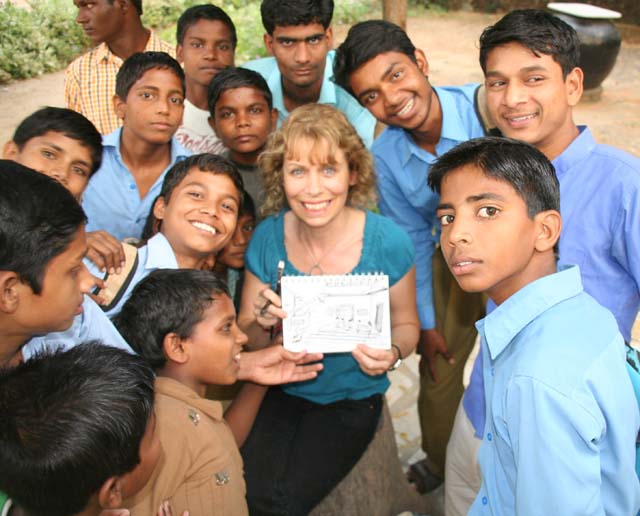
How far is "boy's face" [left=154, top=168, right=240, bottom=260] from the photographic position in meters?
2.63

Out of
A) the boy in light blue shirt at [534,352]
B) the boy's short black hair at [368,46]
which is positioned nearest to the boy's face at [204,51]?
the boy's short black hair at [368,46]

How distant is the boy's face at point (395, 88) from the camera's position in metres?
2.94

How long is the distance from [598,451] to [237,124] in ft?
8.41

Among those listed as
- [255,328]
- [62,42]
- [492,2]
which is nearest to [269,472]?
[255,328]

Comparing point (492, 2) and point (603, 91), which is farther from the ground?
point (492, 2)

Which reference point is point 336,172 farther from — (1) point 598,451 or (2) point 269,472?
(1) point 598,451

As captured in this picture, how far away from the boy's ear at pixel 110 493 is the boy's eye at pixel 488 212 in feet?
4.04

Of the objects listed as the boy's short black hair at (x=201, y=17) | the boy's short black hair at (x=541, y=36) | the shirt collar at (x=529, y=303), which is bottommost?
the shirt collar at (x=529, y=303)

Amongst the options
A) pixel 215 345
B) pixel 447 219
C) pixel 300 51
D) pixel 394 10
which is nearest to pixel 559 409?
pixel 447 219

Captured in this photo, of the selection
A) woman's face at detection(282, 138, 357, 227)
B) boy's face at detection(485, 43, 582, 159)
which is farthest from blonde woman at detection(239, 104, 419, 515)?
boy's face at detection(485, 43, 582, 159)

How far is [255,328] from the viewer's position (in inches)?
109

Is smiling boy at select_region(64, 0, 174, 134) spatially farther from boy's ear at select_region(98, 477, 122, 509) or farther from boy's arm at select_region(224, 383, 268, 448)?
boy's ear at select_region(98, 477, 122, 509)

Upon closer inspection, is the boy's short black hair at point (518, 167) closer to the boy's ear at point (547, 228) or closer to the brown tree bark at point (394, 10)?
the boy's ear at point (547, 228)

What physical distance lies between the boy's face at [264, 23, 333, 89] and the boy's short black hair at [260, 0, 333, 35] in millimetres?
30
